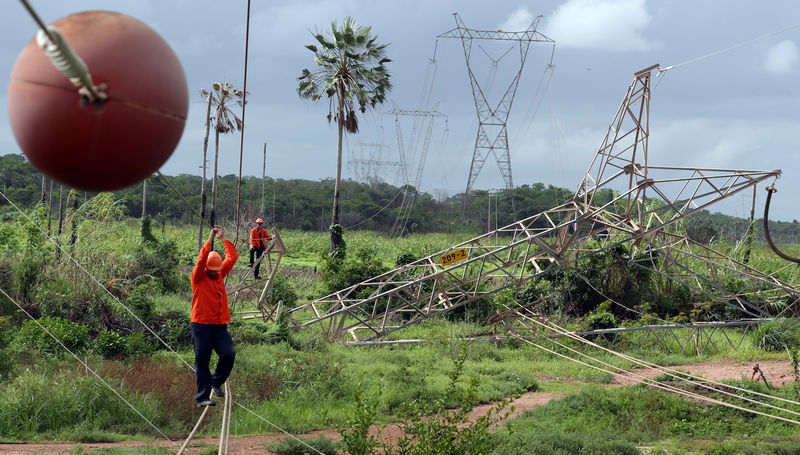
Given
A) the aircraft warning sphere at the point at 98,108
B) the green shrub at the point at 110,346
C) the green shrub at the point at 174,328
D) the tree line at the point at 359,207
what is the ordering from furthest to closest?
1. the tree line at the point at 359,207
2. the green shrub at the point at 174,328
3. the green shrub at the point at 110,346
4. the aircraft warning sphere at the point at 98,108

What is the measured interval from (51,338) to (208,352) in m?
6.65

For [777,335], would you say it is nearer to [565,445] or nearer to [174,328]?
[565,445]

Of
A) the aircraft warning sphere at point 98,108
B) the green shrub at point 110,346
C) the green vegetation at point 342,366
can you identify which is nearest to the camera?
the aircraft warning sphere at point 98,108

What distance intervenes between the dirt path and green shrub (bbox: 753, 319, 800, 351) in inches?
70.0

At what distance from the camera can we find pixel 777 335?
59.4ft

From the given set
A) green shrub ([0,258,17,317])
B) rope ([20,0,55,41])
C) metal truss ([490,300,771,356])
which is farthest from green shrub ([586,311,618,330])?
rope ([20,0,55,41])

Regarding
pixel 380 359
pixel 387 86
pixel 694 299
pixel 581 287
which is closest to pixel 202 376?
pixel 380 359

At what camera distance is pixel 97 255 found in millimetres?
16688

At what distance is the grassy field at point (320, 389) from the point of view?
30.3 feet

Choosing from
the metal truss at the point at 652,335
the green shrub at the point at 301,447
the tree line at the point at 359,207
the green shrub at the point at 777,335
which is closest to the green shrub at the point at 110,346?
the green shrub at the point at 301,447

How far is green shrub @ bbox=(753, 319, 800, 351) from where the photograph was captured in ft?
58.9

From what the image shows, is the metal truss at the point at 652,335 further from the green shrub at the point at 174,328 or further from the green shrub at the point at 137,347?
the green shrub at the point at 137,347

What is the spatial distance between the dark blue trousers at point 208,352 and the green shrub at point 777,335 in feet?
53.3

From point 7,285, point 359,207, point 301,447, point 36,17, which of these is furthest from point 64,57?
point 359,207
